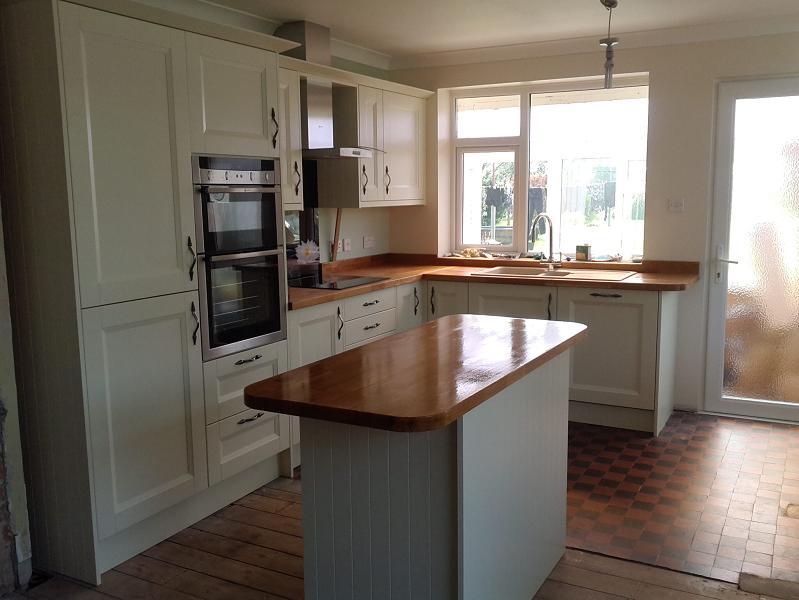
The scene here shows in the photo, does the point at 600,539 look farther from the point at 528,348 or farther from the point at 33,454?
the point at 33,454

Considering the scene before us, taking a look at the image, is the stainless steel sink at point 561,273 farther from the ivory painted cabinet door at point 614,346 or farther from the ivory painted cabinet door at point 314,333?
the ivory painted cabinet door at point 314,333

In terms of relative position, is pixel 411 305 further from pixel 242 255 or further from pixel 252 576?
pixel 252 576

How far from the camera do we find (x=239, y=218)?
10.8 feet

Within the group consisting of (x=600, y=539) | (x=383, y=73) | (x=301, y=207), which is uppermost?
(x=383, y=73)

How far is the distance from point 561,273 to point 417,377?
2.85 metres

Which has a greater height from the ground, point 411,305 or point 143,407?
point 411,305

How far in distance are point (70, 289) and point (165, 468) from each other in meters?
0.86

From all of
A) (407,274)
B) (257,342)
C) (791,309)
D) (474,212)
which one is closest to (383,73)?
(474,212)

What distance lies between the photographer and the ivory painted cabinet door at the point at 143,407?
2703mm

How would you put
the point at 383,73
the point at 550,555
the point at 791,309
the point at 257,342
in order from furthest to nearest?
1. the point at 383,73
2. the point at 791,309
3. the point at 257,342
4. the point at 550,555

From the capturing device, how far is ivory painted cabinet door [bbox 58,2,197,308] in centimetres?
256

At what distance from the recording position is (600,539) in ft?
10.0

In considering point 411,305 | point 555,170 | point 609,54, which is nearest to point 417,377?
point 609,54

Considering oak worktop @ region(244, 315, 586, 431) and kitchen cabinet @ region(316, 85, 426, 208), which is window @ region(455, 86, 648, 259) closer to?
kitchen cabinet @ region(316, 85, 426, 208)
